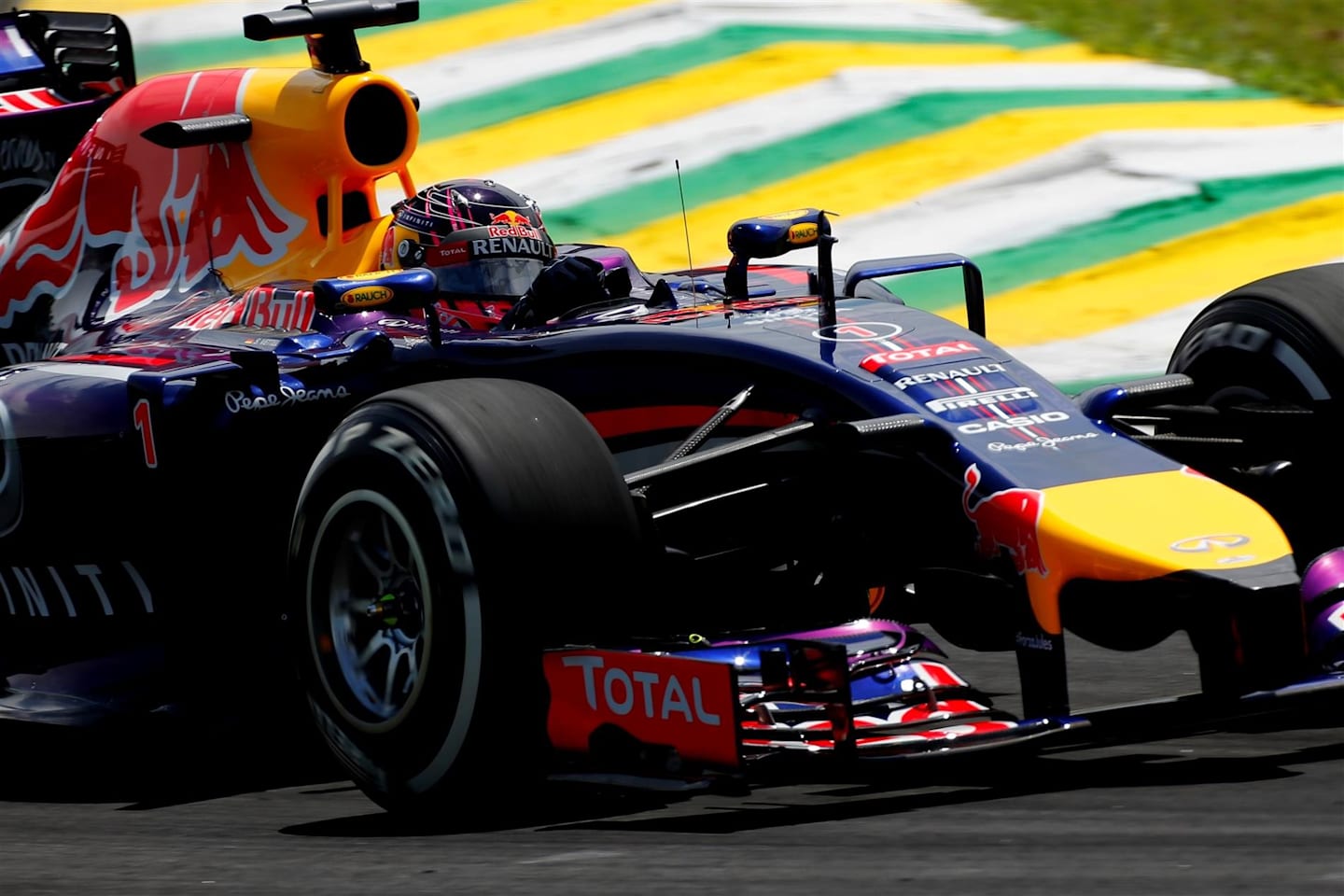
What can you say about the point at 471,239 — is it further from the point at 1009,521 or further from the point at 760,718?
the point at 1009,521

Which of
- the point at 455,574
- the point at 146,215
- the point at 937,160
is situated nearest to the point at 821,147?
the point at 937,160

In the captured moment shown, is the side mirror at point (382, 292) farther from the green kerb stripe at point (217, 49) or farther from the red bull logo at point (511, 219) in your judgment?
the green kerb stripe at point (217, 49)

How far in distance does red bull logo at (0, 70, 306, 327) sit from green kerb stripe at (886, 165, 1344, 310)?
157 inches

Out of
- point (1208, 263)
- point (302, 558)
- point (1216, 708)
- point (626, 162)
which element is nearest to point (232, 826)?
point (302, 558)

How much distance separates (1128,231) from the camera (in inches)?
438

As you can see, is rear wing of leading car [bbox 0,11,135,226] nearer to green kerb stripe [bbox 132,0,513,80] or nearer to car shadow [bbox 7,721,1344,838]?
car shadow [bbox 7,721,1344,838]

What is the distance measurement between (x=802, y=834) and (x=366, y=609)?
1.26 m

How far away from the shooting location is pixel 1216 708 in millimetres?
4926

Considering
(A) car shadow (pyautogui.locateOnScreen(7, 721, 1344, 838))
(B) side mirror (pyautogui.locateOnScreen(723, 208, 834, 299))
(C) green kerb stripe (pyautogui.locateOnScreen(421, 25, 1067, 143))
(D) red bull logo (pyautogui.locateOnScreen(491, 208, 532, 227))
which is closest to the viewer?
(A) car shadow (pyautogui.locateOnScreen(7, 721, 1344, 838))

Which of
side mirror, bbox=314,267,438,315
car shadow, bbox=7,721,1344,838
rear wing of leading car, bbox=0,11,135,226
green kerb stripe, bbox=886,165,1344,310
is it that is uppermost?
rear wing of leading car, bbox=0,11,135,226

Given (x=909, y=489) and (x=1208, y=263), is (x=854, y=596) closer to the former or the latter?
(x=909, y=489)

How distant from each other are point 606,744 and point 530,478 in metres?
0.62

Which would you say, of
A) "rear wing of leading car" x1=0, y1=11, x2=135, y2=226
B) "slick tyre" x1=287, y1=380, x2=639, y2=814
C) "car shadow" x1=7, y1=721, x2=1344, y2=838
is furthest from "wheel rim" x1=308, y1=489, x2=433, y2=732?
"rear wing of leading car" x1=0, y1=11, x2=135, y2=226

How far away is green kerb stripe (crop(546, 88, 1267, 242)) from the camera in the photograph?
12.2 m
